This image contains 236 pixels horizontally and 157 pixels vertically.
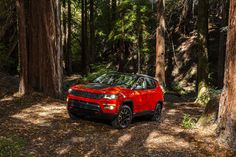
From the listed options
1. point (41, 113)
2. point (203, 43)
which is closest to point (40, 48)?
point (41, 113)

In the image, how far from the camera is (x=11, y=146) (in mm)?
8703

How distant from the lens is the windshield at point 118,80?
1195 cm

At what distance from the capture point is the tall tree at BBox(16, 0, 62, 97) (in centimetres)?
1603

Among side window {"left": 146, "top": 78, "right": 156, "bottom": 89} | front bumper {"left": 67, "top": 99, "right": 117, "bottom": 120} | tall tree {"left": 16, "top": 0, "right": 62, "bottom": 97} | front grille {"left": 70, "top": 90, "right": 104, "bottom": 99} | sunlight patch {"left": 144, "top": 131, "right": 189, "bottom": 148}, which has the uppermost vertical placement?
tall tree {"left": 16, "top": 0, "right": 62, "bottom": 97}

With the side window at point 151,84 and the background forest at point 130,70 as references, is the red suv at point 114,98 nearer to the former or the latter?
the side window at point 151,84

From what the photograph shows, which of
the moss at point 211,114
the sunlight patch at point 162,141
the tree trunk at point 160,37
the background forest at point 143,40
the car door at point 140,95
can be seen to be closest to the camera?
the sunlight patch at point 162,141

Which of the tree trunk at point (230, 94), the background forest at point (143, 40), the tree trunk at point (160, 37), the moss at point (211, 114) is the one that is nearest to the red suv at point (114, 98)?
the moss at point (211, 114)

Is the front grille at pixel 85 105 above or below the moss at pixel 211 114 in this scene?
above

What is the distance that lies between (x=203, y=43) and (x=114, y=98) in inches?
418

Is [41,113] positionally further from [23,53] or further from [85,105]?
[23,53]

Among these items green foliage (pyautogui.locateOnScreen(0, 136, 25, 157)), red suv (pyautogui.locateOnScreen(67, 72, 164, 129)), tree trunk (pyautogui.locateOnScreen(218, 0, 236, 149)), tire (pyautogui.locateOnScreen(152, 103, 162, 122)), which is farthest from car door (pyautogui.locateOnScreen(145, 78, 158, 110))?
green foliage (pyautogui.locateOnScreen(0, 136, 25, 157))

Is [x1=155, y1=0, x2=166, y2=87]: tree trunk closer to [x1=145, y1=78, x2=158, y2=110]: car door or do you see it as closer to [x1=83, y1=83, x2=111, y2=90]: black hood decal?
[x1=145, y1=78, x2=158, y2=110]: car door

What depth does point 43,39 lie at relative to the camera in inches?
638

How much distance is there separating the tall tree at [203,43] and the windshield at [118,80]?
337 inches
